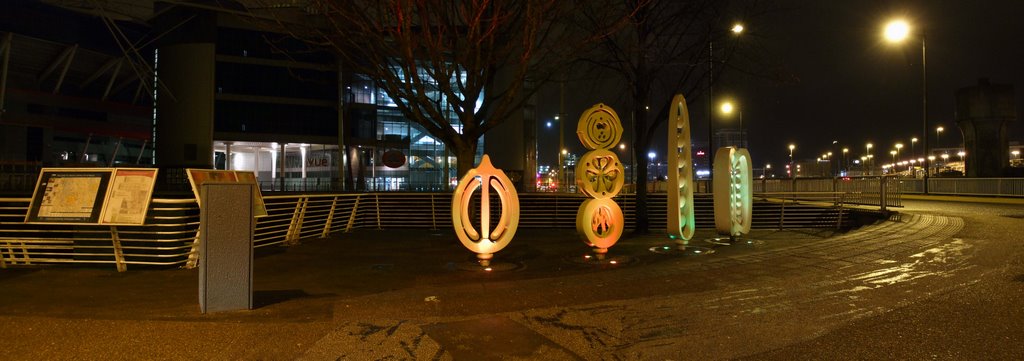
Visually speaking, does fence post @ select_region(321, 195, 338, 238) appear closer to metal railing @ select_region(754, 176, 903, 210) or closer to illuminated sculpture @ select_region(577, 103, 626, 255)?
illuminated sculpture @ select_region(577, 103, 626, 255)

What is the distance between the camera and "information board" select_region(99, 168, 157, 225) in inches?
348

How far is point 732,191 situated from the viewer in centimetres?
1303

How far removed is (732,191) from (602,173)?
3985 mm

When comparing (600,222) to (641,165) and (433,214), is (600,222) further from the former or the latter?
(433,214)

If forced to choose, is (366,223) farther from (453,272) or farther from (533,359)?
(533,359)

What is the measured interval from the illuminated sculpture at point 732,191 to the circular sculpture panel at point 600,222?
3058 mm

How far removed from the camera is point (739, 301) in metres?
6.79

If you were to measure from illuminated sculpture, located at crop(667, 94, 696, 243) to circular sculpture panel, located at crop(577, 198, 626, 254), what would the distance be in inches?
57.8

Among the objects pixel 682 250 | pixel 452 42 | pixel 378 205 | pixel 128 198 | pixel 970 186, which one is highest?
pixel 452 42

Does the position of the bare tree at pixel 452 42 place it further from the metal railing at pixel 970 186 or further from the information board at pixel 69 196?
the metal railing at pixel 970 186

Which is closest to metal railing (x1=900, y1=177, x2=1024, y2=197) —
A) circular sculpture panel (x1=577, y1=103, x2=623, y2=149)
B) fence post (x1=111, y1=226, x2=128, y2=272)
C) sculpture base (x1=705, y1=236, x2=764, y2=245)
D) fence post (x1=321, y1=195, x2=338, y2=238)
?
sculpture base (x1=705, y1=236, x2=764, y2=245)

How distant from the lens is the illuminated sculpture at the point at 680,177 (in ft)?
38.7

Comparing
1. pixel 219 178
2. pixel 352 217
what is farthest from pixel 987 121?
pixel 219 178

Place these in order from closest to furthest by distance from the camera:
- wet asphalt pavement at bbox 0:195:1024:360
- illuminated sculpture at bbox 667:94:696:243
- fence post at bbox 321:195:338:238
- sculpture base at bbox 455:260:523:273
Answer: wet asphalt pavement at bbox 0:195:1024:360 → sculpture base at bbox 455:260:523:273 → illuminated sculpture at bbox 667:94:696:243 → fence post at bbox 321:195:338:238
